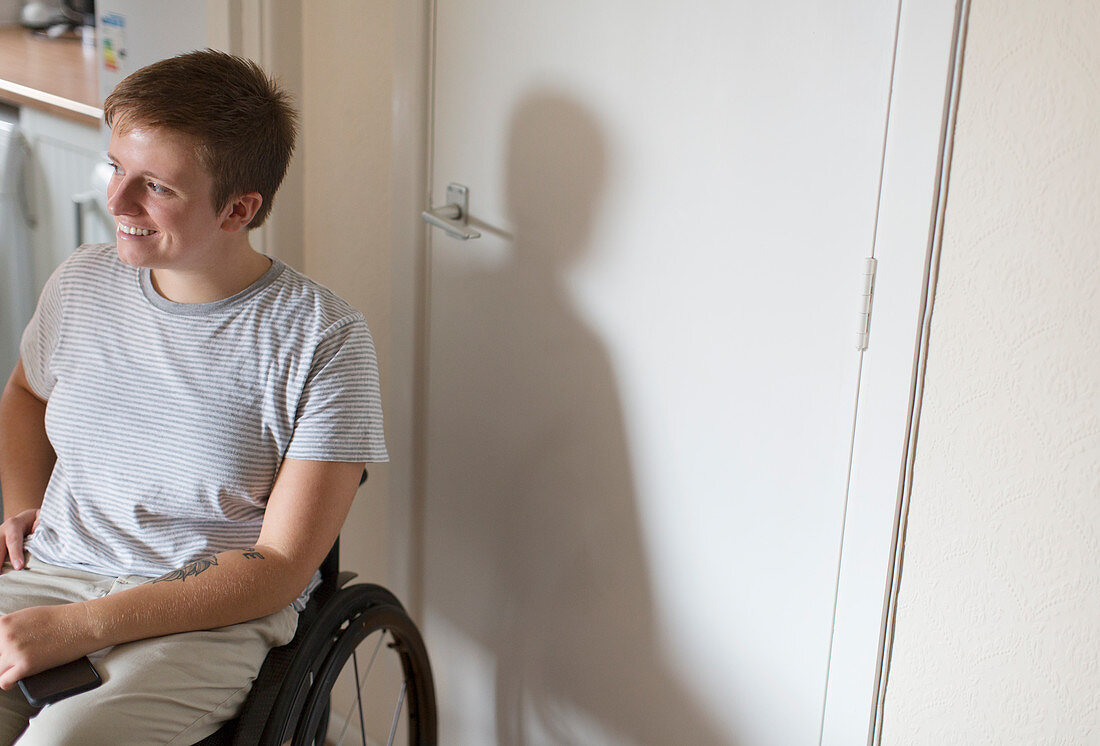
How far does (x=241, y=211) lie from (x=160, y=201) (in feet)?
0.32

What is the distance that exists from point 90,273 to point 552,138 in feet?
2.13

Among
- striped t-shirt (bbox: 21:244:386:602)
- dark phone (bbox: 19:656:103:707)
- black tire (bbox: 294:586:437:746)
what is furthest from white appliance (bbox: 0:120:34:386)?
dark phone (bbox: 19:656:103:707)

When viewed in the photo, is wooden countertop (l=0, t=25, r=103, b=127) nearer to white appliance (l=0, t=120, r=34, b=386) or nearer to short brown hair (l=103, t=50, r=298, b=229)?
white appliance (l=0, t=120, r=34, b=386)

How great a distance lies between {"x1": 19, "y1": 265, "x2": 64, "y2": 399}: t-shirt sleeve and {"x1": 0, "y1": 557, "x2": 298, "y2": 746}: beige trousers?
282 mm

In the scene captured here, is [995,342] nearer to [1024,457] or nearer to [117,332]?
[1024,457]

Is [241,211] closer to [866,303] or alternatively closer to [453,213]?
[453,213]

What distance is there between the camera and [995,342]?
104 centimetres

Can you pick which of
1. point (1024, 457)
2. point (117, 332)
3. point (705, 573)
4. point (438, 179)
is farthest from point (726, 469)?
point (117, 332)

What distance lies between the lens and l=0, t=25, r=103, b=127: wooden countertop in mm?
1857

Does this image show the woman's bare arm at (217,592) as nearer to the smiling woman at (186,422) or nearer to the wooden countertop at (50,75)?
the smiling woman at (186,422)

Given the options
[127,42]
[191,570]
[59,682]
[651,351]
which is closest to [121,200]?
[191,570]

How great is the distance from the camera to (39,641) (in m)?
1.07

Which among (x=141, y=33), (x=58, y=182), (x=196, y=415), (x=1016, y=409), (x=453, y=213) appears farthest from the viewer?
(x=58, y=182)

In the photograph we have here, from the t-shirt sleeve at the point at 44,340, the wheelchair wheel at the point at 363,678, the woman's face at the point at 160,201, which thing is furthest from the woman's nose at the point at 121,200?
the wheelchair wheel at the point at 363,678
